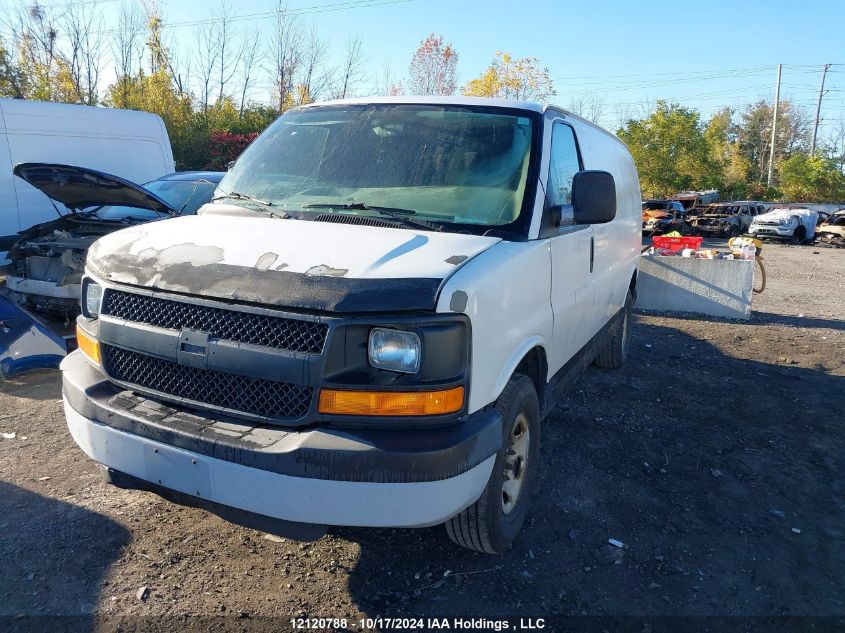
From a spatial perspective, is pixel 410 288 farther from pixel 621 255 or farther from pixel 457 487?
pixel 621 255

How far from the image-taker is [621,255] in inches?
220

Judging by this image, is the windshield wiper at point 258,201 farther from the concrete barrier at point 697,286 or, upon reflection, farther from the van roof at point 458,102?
the concrete barrier at point 697,286

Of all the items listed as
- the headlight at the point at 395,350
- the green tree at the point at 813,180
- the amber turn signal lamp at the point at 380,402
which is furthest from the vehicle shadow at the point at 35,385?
the green tree at the point at 813,180

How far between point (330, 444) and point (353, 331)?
413mm

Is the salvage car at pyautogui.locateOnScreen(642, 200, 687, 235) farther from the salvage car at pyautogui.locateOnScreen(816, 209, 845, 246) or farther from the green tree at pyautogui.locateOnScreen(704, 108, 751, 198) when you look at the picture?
the green tree at pyautogui.locateOnScreen(704, 108, 751, 198)

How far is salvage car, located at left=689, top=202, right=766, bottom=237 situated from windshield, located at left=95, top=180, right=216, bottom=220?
26.9m

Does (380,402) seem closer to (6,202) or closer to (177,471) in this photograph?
(177,471)

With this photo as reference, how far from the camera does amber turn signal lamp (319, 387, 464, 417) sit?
2.35m

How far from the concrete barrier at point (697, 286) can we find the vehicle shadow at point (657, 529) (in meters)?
3.96

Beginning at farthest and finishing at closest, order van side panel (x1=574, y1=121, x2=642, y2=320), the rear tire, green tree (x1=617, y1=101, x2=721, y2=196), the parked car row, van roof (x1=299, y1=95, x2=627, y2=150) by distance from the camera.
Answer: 1. green tree (x1=617, y1=101, x2=721, y2=196)
2. the parked car row
3. the rear tire
4. van side panel (x1=574, y1=121, x2=642, y2=320)
5. van roof (x1=299, y1=95, x2=627, y2=150)

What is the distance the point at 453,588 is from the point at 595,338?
253 cm

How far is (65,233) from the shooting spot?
6.79 meters

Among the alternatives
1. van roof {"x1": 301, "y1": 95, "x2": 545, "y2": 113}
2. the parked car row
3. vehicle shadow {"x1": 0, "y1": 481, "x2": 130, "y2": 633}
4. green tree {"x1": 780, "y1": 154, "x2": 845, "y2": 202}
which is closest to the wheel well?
van roof {"x1": 301, "y1": 95, "x2": 545, "y2": 113}

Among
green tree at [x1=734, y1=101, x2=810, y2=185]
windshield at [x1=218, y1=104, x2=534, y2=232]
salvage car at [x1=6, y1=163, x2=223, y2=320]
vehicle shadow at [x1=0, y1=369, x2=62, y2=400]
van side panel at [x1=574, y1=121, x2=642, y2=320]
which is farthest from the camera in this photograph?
green tree at [x1=734, y1=101, x2=810, y2=185]
